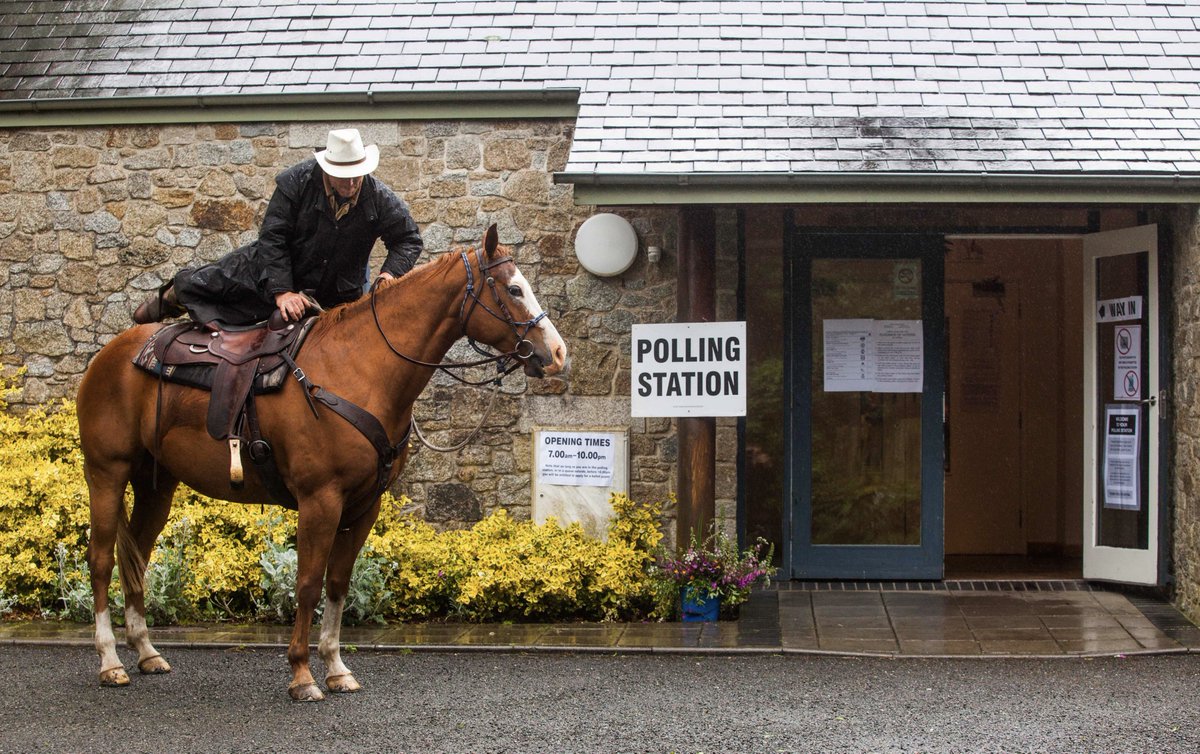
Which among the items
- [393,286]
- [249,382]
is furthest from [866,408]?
[249,382]

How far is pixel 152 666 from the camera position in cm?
639

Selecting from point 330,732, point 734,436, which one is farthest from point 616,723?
point 734,436

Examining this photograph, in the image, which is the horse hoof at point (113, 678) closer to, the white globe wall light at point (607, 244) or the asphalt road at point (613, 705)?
the asphalt road at point (613, 705)

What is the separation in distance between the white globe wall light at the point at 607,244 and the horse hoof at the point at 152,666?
3.70 metres

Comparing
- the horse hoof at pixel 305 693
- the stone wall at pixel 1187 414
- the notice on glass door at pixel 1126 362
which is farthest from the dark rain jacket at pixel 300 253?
the notice on glass door at pixel 1126 362

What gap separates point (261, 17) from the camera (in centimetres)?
968

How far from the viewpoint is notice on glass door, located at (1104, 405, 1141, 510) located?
334 inches

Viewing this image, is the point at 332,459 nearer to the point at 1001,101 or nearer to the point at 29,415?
the point at 29,415

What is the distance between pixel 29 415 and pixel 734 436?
4.91 meters

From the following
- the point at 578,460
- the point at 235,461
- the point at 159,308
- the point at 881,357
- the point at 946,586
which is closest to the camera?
the point at 235,461

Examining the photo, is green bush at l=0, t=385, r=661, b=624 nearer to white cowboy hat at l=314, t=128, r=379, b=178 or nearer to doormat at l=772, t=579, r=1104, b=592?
doormat at l=772, t=579, r=1104, b=592

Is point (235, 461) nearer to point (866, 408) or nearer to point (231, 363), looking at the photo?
point (231, 363)

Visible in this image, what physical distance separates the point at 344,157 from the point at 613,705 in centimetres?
279

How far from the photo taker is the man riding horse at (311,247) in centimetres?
611
